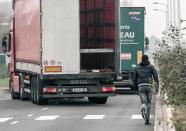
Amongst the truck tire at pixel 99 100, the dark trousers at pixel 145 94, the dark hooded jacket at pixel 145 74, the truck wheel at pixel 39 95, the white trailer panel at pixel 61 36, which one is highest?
the white trailer panel at pixel 61 36

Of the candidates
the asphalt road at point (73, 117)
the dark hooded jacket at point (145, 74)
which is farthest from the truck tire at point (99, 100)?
the dark hooded jacket at point (145, 74)

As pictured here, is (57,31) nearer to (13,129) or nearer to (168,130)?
(13,129)

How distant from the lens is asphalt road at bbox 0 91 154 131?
750 inches

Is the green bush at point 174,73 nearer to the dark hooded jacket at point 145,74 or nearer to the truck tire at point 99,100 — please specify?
the dark hooded jacket at point 145,74

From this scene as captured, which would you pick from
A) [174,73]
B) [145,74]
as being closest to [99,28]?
[174,73]

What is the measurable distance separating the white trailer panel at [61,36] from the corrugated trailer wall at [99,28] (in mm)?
907

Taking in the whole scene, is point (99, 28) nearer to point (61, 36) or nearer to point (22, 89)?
point (61, 36)

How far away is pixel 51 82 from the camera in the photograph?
28.1 meters

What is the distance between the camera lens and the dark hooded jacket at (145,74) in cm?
1966

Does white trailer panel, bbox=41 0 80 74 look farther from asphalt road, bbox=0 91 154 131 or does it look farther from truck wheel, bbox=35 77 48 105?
asphalt road, bbox=0 91 154 131

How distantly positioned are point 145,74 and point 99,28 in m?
9.48

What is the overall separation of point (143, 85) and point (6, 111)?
7866mm

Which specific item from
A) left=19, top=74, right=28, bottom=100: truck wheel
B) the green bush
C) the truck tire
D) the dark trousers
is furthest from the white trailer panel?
the dark trousers

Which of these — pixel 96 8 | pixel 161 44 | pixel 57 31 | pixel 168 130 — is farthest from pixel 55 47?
pixel 168 130
